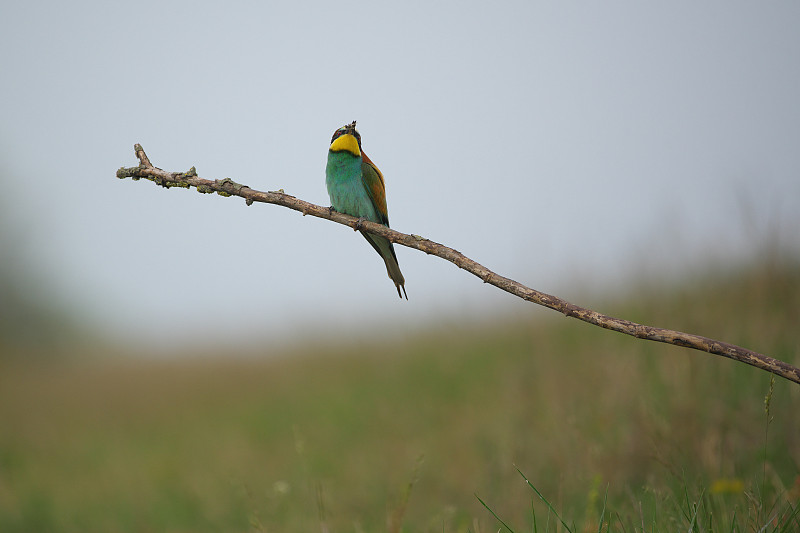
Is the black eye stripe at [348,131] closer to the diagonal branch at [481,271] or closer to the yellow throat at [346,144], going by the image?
the yellow throat at [346,144]

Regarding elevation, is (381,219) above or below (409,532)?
above

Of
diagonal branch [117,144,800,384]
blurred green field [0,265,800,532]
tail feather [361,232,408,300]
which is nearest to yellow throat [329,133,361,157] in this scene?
tail feather [361,232,408,300]

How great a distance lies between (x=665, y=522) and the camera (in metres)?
2.17

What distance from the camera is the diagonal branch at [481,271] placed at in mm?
1624

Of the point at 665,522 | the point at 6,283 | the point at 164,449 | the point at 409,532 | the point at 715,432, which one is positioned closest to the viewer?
the point at 665,522

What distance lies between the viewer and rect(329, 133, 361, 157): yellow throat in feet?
11.6

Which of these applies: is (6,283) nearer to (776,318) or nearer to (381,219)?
(381,219)

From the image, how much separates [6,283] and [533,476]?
15.1 meters

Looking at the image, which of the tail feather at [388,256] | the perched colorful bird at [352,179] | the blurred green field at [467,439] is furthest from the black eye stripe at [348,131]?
the blurred green field at [467,439]

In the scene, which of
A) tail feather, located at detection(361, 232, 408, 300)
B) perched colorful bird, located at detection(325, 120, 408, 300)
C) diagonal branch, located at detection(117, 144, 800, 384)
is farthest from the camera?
perched colorful bird, located at detection(325, 120, 408, 300)

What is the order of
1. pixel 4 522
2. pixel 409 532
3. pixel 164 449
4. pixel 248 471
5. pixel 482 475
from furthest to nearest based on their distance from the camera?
pixel 164 449 → pixel 248 471 → pixel 4 522 → pixel 482 475 → pixel 409 532

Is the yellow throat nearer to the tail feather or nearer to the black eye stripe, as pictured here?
the black eye stripe

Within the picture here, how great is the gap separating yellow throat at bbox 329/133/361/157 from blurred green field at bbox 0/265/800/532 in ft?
5.40

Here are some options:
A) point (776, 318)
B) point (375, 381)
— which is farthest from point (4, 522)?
point (776, 318)
